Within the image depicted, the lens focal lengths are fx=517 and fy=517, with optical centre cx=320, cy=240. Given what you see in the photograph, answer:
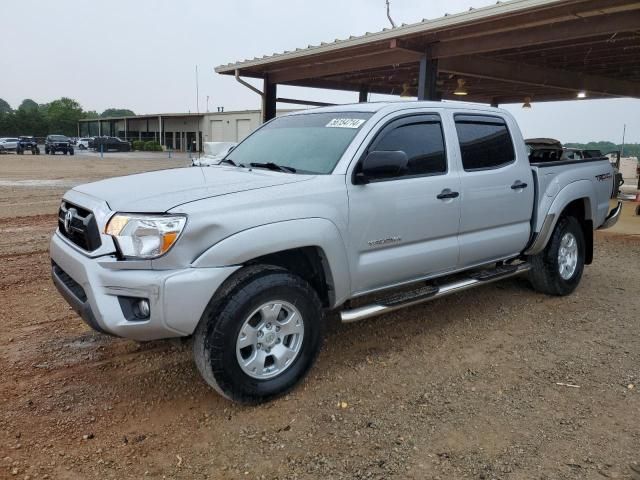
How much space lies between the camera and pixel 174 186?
10.8ft

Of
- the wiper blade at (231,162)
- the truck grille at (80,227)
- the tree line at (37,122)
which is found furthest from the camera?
the tree line at (37,122)

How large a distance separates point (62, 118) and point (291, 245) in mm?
97738

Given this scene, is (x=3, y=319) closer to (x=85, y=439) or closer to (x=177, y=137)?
(x=85, y=439)

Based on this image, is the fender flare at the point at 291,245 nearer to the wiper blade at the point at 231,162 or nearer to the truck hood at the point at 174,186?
the truck hood at the point at 174,186

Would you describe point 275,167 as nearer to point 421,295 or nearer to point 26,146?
point 421,295

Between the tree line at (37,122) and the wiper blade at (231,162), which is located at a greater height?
the tree line at (37,122)

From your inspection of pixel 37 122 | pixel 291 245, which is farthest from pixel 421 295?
pixel 37 122

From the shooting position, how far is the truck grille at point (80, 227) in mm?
3068

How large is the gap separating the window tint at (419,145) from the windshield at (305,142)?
0.26 m

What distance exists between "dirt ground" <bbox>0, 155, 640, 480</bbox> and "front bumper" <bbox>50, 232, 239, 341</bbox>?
492mm

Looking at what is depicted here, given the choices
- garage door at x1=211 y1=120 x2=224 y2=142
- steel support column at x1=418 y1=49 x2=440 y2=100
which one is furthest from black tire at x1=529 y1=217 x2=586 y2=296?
garage door at x1=211 y1=120 x2=224 y2=142

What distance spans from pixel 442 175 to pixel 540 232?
1562 mm

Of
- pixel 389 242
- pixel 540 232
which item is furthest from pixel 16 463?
pixel 540 232

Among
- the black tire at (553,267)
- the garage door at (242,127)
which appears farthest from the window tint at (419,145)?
the garage door at (242,127)
